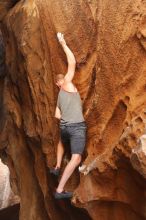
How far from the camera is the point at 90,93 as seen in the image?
534 centimetres

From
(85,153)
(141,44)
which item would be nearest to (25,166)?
(85,153)

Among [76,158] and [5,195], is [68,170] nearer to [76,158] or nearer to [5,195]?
[76,158]

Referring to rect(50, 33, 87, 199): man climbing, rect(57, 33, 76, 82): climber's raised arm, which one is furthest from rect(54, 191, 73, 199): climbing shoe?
rect(57, 33, 76, 82): climber's raised arm

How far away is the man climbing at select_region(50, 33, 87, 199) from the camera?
5082mm

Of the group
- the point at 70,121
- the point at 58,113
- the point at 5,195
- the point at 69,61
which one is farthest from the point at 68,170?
the point at 5,195

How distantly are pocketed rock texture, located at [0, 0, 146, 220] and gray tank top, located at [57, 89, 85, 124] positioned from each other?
172 millimetres

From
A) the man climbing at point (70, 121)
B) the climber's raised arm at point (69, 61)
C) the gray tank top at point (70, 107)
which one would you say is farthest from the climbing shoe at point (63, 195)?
the climber's raised arm at point (69, 61)

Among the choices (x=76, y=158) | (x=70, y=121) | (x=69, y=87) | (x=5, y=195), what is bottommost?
(x=5, y=195)

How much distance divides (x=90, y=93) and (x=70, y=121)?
49 cm

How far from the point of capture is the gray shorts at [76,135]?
200 inches

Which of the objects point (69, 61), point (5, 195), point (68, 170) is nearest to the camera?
point (68, 170)

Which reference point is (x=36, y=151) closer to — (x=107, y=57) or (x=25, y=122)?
(x=25, y=122)

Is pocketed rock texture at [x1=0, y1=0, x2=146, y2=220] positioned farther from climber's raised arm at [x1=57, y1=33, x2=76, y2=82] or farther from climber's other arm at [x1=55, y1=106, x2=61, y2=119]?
climber's other arm at [x1=55, y1=106, x2=61, y2=119]

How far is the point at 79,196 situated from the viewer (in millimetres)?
4848
